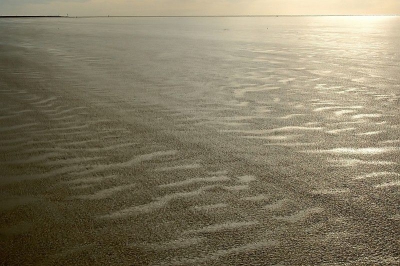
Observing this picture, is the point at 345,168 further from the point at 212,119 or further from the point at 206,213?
the point at 212,119

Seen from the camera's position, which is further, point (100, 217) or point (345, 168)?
point (345, 168)

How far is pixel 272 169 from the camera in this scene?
3574 millimetres

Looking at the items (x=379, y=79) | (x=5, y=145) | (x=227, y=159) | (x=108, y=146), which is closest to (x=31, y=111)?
(x=5, y=145)

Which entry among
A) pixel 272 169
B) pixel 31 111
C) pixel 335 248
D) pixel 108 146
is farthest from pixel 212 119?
pixel 335 248

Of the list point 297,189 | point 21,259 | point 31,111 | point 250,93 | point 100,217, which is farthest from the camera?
point 250,93

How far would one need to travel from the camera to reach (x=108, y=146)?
14.0 feet

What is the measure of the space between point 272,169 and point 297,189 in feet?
1.41

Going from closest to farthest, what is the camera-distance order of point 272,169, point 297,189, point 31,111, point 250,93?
point 297,189, point 272,169, point 31,111, point 250,93

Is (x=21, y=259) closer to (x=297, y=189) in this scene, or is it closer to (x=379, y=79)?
(x=297, y=189)

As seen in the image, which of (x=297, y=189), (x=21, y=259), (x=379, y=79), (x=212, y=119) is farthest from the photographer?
(x=379, y=79)

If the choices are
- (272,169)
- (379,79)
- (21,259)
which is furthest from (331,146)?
(379,79)

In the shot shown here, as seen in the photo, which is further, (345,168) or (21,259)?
(345,168)

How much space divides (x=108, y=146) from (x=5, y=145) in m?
0.92

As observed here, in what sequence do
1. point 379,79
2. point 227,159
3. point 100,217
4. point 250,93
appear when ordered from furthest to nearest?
point 379,79, point 250,93, point 227,159, point 100,217
